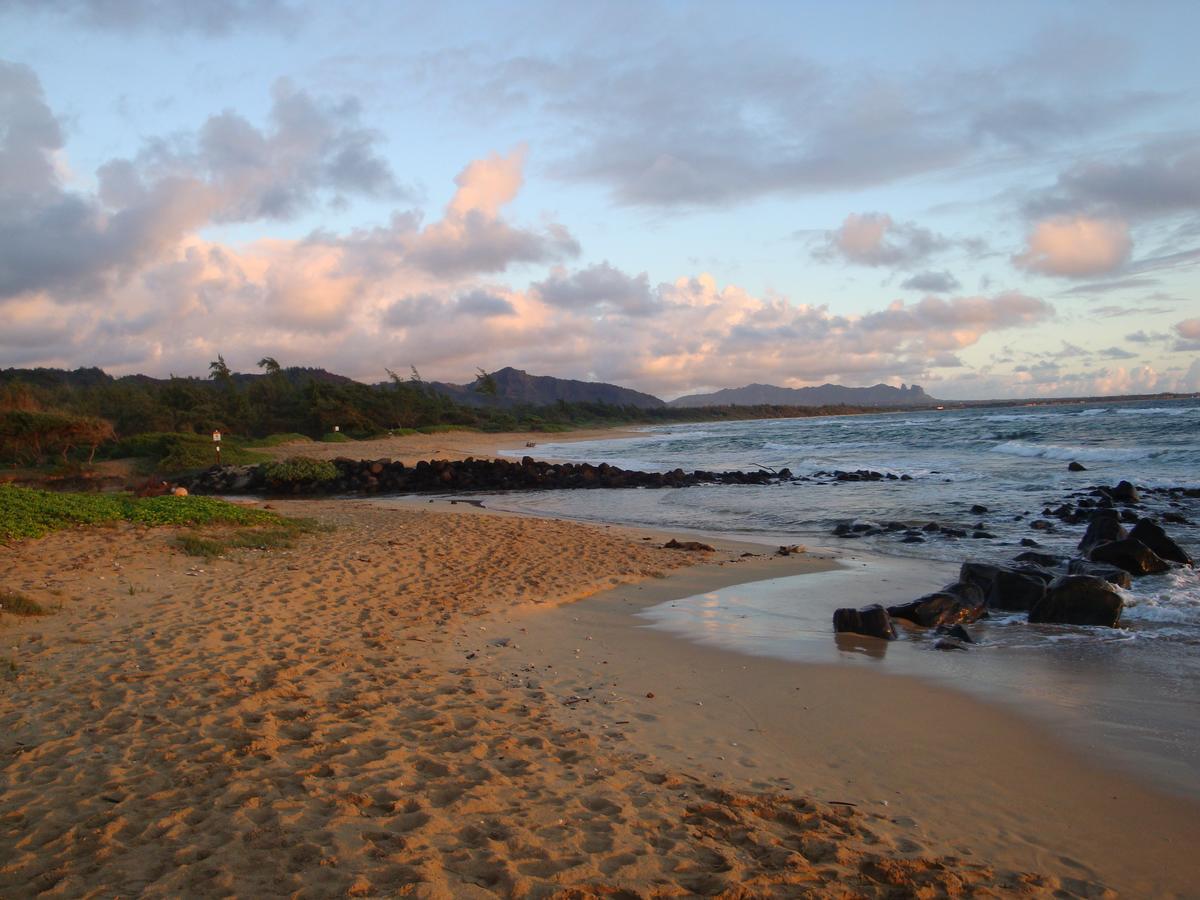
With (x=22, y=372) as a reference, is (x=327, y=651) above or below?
below

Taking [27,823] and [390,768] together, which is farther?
[390,768]

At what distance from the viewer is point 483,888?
3266 millimetres

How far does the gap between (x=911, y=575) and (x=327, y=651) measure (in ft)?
26.5

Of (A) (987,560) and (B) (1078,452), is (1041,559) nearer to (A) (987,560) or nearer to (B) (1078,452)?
(A) (987,560)

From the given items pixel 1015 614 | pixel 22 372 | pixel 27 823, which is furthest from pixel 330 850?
pixel 22 372

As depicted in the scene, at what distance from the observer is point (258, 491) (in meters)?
26.2

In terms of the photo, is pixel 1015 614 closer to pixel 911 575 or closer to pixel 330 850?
pixel 911 575

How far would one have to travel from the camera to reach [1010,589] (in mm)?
9031

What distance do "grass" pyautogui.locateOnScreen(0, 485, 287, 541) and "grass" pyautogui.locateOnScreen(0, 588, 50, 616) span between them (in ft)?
11.9

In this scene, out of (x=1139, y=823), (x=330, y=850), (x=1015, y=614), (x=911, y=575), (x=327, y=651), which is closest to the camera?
(x=330, y=850)

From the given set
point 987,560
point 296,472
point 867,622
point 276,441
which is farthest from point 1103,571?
point 276,441

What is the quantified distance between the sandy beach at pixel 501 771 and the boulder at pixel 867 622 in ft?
4.31

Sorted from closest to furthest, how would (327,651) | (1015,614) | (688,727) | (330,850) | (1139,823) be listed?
(330,850) → (1139,823) → (688,727) → (327,651) → (1015,614)

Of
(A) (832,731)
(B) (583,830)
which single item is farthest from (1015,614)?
(B) (583,830)
